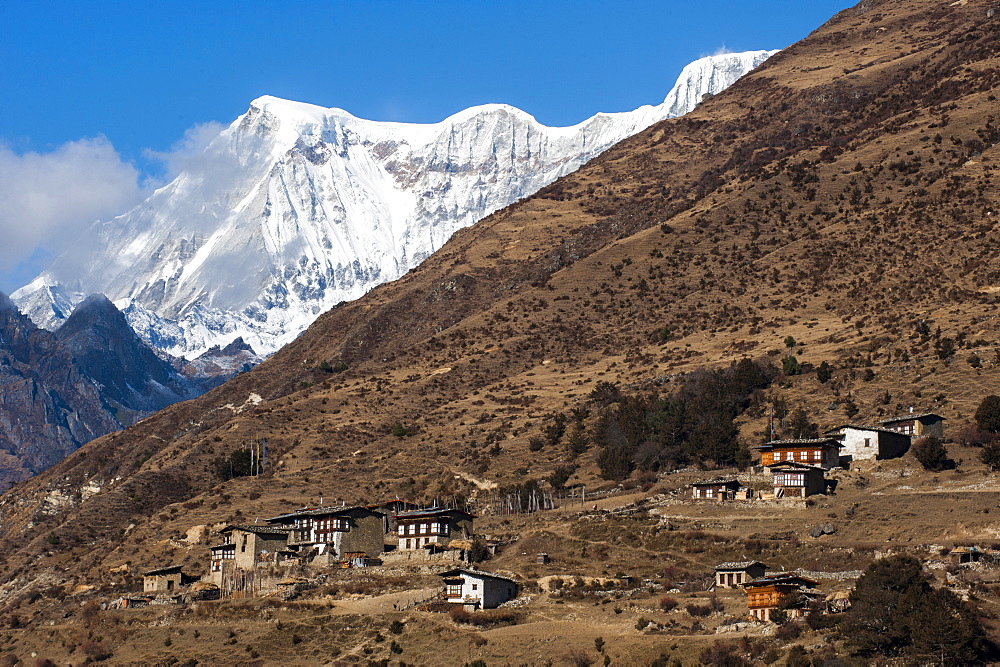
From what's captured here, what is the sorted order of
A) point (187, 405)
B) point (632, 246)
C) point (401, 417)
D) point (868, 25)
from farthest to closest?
point (868, 25) → point (187, 405) → point (632, 246) → point (401, 417)

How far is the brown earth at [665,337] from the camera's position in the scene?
7700cm

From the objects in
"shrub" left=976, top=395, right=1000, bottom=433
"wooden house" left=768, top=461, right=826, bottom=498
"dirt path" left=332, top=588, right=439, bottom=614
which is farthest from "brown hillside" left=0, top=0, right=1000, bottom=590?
"dirt path" left=332, top=588, right=439, bottom=614

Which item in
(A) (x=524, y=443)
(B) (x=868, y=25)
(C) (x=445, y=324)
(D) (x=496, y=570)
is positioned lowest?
(D) (x=496, y=570)

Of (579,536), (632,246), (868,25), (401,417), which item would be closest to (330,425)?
(401,417)

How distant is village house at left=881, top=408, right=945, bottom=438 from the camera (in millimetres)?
82000

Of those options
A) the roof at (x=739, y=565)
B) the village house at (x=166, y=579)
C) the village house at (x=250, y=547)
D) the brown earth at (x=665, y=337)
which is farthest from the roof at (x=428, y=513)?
the roof at (x=739, y=565)

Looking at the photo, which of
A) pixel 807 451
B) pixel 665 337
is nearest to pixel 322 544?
pixel 807 451

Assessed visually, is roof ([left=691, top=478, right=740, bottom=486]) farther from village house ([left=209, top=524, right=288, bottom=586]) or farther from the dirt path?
village house ([left=209, top=524, right=288, bottom=586])

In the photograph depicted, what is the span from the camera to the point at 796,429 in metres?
90.2

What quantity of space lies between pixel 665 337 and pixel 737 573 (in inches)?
2481

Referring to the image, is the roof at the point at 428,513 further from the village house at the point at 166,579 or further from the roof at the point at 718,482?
the village house at the point at 166,579

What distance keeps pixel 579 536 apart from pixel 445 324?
7079 centimetres

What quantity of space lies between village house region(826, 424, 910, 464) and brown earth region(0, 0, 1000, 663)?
8.02 feet

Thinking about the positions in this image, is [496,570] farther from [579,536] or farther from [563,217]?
[563,217]
